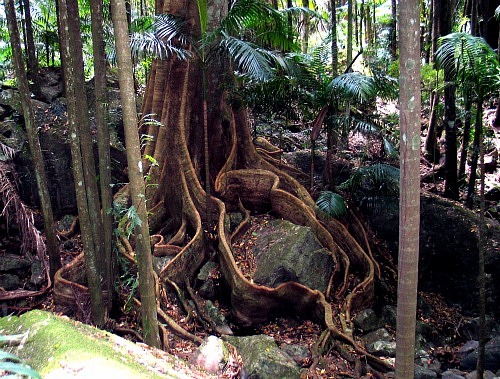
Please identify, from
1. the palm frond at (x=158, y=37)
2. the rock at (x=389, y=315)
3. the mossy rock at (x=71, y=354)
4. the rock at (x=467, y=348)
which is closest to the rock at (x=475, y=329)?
the rock at (x=467, y=348)

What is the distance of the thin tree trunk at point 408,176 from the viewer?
337 cm

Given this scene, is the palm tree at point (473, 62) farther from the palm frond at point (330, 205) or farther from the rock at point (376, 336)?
the rock at point (376, 336)

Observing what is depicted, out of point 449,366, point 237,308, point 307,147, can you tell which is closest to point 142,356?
point 237,308

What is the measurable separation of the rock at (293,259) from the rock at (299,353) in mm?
1113

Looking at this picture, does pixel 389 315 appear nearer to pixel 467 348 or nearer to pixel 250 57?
pixel 467 348

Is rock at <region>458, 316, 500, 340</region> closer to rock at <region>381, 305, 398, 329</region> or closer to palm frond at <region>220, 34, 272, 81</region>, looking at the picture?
rock at <region>381, 305, 398, 329</region>

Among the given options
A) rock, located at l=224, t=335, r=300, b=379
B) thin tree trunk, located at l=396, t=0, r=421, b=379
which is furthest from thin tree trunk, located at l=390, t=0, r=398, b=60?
thin tree trunk, located at l=396, t=0, r=421, b=379

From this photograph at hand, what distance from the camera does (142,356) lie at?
10.1ft

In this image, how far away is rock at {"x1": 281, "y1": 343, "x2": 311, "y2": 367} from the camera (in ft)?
20.5

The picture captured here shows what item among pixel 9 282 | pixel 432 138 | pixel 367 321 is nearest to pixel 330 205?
pixel 367 321

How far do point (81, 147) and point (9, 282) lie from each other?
10.1ft

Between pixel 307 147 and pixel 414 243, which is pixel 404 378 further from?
pixel 307 147

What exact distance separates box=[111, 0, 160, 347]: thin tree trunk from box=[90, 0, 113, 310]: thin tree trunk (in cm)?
135

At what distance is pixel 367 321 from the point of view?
7.40 meters
